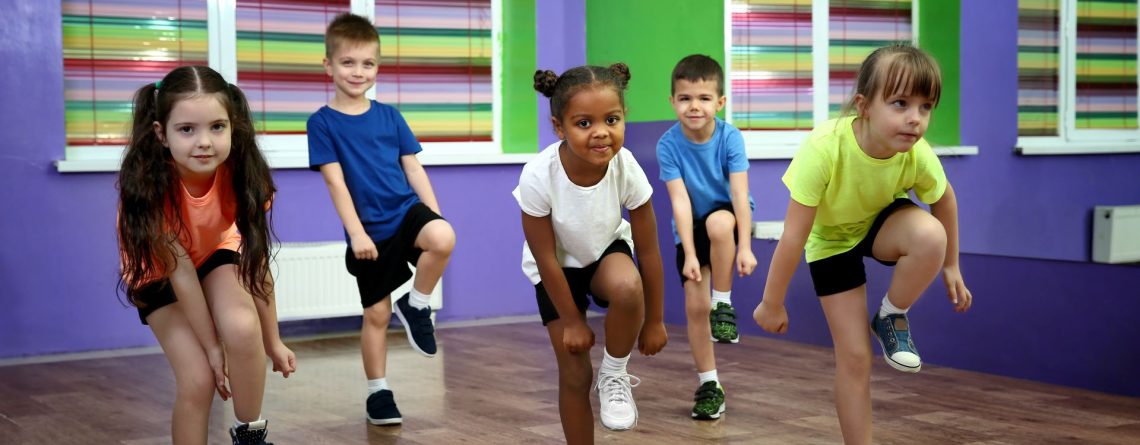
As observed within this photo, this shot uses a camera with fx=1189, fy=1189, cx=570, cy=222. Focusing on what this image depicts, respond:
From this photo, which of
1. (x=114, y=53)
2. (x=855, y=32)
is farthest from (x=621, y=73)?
(x=855, y=32)

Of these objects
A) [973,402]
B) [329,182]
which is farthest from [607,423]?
[973,402]

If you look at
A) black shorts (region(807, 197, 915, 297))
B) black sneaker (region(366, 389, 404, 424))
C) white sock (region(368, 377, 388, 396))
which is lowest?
black sneaker (region(366, 389, 404, 424))

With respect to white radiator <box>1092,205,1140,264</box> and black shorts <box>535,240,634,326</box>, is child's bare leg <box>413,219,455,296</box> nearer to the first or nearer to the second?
black shorts <box>535,240,634,326</box>

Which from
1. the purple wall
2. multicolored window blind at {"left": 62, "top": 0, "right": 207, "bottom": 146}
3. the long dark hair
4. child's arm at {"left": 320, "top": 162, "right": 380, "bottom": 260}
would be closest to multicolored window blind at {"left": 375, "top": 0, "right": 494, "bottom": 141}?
the purple wall

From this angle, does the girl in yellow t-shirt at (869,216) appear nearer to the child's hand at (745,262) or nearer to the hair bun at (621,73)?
the hair bun at (621,73)

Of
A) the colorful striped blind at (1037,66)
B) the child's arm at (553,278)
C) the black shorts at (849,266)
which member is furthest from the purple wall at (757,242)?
the child's arm at (553,278)

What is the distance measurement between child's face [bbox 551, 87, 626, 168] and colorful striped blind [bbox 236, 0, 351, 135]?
141 inches

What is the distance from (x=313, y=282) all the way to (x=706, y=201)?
2546 mm

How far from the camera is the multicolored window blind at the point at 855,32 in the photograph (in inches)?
251

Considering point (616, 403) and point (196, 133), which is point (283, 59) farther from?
point (616, 403)

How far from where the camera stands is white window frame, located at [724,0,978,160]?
6.18 m

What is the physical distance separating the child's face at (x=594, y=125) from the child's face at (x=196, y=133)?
32.8 inches

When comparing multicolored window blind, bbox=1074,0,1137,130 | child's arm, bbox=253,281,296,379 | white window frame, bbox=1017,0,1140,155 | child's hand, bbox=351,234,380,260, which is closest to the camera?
child's arm, bbox=253,281,296,379

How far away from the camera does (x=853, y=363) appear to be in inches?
108
